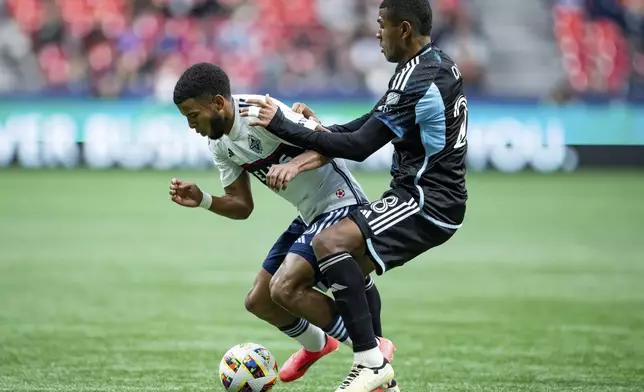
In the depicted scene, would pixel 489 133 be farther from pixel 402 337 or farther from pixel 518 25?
pixel 402 337

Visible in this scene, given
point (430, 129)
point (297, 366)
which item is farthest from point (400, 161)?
point (297, 366)

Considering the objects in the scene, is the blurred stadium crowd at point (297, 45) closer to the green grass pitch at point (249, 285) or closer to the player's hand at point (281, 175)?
the green grass pitch at point (249, 285)

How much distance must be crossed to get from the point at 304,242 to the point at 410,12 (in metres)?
1.39

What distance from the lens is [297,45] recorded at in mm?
23984

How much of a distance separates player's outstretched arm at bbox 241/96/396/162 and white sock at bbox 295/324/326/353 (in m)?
1.25

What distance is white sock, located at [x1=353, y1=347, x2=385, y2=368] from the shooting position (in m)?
5.64

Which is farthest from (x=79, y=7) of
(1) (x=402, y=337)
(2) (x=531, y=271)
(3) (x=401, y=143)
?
(3) (x=401, y=143)

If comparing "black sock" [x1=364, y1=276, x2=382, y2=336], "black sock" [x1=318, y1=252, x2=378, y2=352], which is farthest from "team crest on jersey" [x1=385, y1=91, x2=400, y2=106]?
"black sock" [x1=364, y1=276, x2=382, y2=336]

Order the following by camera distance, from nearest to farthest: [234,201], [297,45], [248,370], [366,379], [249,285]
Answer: [366,379], [248,370], [234,201], [249,285], [297,45]

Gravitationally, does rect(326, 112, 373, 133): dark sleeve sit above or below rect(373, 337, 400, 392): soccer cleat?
above

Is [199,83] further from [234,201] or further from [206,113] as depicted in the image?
[234,201]

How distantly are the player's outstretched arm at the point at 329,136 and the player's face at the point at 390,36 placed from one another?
0.42m

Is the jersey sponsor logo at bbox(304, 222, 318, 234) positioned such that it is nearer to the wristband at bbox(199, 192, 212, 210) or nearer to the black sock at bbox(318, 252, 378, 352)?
the black sock at bbox(318, 252, 378, 352)

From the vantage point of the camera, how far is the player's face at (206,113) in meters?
5.84
